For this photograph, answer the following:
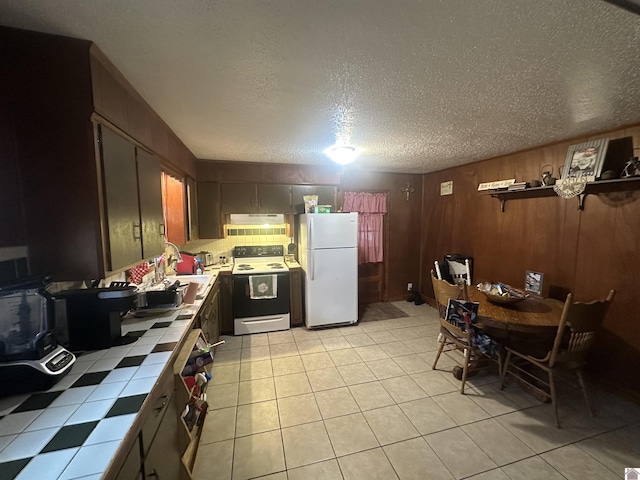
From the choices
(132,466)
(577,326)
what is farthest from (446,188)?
(132,466)

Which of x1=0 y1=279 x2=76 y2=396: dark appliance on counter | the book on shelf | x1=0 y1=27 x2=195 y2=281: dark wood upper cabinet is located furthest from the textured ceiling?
x1=0 y1=279 x2=76 y2=396: dark appliance on counter

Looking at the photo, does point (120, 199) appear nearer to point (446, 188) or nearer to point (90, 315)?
point (90, 315)

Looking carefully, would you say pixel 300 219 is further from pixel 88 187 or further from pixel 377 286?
pixel 88 187

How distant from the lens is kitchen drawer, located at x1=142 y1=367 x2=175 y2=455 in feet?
3.16

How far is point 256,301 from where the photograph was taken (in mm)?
3291

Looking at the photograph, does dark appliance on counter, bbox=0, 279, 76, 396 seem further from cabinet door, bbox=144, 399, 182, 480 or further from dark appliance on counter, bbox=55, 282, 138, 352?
cabinet door, bbox=144, 399, 182, 480

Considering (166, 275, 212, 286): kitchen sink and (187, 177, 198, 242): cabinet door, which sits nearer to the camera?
(166, 275, 212, 286): kitchen sink

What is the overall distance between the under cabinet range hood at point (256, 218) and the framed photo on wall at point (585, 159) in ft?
10.4

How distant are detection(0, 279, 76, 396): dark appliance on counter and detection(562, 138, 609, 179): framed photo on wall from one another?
3.65m

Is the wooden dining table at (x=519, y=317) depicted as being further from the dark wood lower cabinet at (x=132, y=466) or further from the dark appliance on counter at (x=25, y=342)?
the dark appliance on counter at (x=25, y=342)

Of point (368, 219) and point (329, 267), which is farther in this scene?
point (368, 219)

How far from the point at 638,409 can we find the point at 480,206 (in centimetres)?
230

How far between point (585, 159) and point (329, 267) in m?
2.71

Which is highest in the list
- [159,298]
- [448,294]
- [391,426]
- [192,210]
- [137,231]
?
[192,210]
